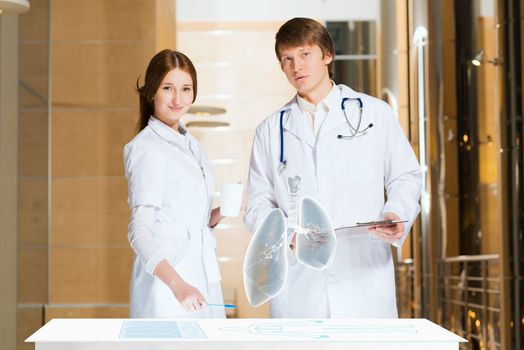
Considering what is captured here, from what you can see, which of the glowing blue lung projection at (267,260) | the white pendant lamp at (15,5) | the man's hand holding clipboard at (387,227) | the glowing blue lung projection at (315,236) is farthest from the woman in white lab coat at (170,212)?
the white pendant lamp at (15,5)

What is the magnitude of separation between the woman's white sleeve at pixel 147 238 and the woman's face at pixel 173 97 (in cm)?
37

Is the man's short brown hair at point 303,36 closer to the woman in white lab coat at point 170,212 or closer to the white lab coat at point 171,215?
the woman in white lab coat at point 170,212

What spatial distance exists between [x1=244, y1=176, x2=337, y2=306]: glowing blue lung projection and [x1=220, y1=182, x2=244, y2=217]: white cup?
0.13 metres

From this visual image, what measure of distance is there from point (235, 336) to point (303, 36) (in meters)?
1.49

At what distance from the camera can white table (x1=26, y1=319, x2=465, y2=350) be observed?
2.35 m

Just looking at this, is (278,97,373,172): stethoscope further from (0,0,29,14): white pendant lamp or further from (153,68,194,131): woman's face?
(0,0,29,14): white pendant lamp

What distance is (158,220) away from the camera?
10.7ft

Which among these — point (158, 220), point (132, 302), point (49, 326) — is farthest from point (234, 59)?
point (49, 326)

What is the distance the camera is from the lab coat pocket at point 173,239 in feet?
10.6

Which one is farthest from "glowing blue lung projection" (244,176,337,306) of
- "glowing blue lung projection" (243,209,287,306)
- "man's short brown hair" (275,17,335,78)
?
"man's short brown hair" (275,17,335,78)

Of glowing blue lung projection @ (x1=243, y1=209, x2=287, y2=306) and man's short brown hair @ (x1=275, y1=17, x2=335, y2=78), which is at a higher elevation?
man's short brown hair @ (x1=275, y1=17, x2=335, y2=78)

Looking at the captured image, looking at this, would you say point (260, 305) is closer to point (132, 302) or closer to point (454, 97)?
point (132, 302)

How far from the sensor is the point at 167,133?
3.33m

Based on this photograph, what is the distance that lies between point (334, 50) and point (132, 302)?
1.36 m
